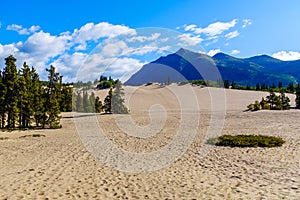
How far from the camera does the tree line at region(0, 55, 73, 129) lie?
38.9 metres

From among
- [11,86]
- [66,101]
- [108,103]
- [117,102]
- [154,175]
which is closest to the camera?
[154,175]

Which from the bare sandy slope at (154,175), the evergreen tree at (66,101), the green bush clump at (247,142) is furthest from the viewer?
the evergreen tree at (66,101)

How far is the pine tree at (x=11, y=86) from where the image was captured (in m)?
38.7

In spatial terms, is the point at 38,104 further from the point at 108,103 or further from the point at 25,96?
the point at 108,103

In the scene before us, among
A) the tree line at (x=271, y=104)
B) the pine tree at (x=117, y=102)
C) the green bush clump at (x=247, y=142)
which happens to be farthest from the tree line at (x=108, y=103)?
the green bush clump at (x=247, y=142)

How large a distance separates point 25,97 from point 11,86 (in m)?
2.25

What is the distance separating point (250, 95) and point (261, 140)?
8452 cm

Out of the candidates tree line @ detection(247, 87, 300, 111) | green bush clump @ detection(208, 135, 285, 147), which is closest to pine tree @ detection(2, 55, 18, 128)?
green bush clump @ detection(208, 135, 285, 147)

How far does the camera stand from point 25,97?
132 ft

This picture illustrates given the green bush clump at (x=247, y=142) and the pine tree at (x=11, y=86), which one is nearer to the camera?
the green bush clump at (x=247, y=142)

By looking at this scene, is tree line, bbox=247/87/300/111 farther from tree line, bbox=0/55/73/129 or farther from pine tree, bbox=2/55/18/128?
pine tree, bbox=2/55/18/128

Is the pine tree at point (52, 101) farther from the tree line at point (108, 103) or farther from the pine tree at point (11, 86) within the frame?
the tree line at point (108, 103)

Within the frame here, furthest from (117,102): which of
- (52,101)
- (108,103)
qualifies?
(52,101)

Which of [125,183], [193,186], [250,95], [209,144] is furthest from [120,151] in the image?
[250,95]
